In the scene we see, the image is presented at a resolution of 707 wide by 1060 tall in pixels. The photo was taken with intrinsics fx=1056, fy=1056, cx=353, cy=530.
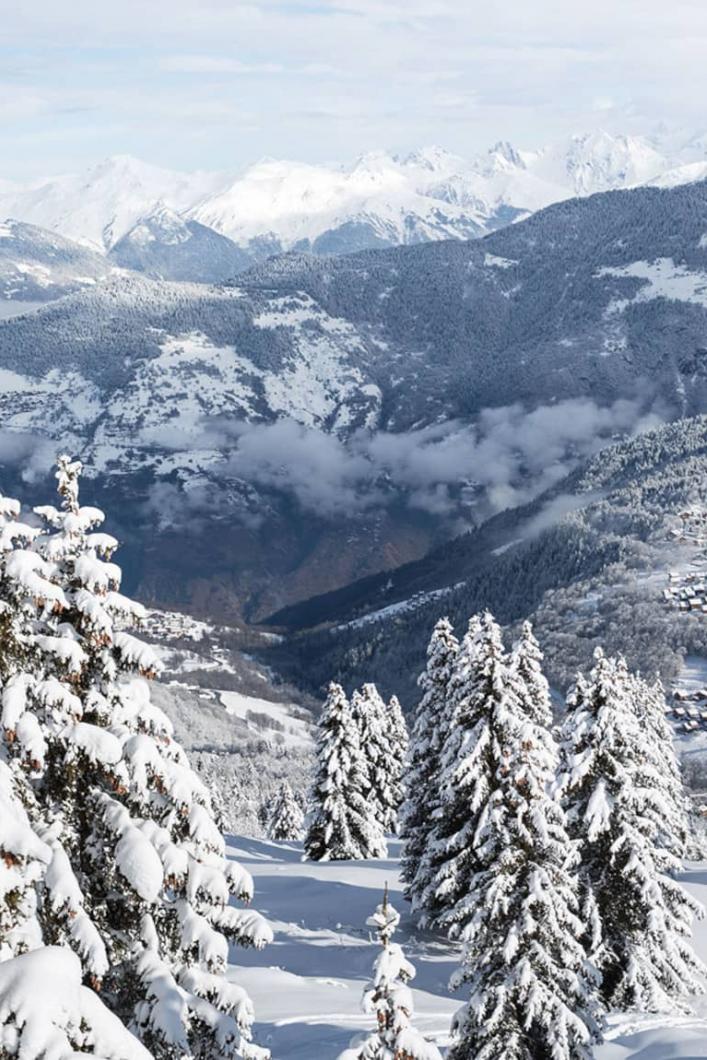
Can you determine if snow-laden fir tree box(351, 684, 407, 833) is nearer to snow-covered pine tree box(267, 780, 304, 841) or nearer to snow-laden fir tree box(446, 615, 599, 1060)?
snow-covered pine tree box(267, 780, 304, 841)

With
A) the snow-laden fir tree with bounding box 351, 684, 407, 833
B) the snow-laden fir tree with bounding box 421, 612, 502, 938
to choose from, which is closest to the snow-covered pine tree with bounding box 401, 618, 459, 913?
the snow-laden fir tree with bounding box 421, 612, 502, 938

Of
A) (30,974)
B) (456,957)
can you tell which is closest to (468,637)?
(456,957)

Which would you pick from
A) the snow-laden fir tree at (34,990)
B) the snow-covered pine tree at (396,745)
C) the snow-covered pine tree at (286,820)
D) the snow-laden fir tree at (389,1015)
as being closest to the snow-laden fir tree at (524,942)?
the snow-laden fir tree at (389,1015)

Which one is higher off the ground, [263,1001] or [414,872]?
[263,1001]

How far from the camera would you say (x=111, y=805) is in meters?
14.4

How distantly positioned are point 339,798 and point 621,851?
2916cm

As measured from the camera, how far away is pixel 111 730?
582 inches

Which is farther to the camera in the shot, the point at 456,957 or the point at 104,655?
the point at 456,957

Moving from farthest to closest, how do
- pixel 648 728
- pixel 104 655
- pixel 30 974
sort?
pixel 648 728 < pixel 104 655 < pixel 30 974

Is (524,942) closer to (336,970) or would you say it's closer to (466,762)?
(466,762)

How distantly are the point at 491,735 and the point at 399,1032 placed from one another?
1654 cm

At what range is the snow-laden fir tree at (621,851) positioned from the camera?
30.6 metres

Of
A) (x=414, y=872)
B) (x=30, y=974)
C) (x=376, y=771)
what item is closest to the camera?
(x=30, y=974)

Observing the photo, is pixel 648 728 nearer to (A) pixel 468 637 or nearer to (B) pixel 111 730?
(A) pixel 468 637
